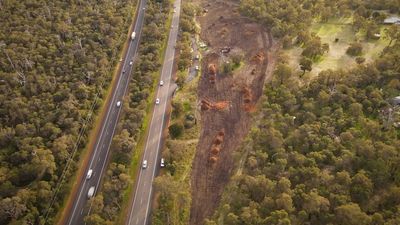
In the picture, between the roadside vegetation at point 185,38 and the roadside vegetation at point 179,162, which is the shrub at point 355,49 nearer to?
the roadside vegetation at point 179,162

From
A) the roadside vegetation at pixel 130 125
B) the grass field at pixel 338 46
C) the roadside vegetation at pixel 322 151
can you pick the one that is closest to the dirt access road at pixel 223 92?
the roadside vegetation at pixel 322 151

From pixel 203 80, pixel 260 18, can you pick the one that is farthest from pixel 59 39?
pixel 260 18

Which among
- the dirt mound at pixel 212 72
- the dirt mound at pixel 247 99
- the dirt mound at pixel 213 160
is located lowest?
the dirt mound at pixel 213 160

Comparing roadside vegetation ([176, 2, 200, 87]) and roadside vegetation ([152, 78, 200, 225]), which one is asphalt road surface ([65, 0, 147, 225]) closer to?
roadside vegetation ([152, 78, 200, 225])

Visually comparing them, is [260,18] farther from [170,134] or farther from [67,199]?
[67,199]

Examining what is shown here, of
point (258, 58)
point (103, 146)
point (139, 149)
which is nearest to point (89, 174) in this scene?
point (103, 146)

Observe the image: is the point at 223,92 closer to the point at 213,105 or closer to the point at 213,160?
the point at 213,105
